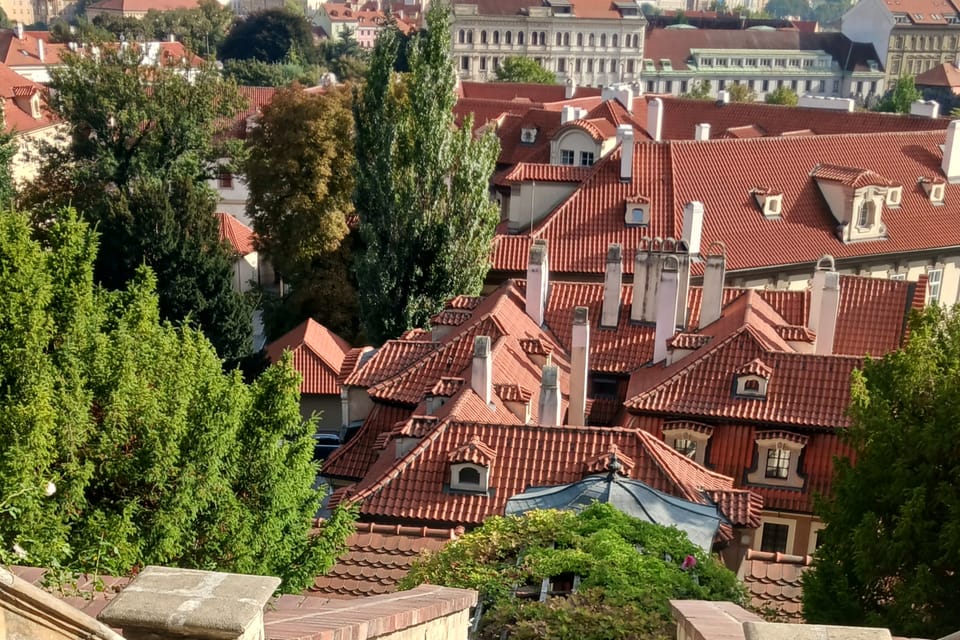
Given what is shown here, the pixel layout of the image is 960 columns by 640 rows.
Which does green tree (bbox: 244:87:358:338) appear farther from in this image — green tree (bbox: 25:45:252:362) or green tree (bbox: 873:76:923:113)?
green tree (bbox: 873:76:923:113)

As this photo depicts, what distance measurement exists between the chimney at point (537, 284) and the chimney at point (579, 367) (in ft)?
11.6

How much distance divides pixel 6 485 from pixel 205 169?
30.0 meters

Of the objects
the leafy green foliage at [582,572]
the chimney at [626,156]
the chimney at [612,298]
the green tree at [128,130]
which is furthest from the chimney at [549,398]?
the chimney at [626,156]

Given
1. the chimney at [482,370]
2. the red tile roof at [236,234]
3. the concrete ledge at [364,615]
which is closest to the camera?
the concrete ledge at [364,615]

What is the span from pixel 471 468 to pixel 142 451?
645 cm

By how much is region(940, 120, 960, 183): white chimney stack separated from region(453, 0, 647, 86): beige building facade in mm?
81212

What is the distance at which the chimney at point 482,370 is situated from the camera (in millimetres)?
21734

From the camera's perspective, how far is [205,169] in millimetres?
41750

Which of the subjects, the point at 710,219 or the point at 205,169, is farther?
the point at 205,169

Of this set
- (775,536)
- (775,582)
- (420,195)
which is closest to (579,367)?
(775,536)

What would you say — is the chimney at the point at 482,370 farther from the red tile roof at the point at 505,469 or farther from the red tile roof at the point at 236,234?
the red tile roof at the point at 236,234

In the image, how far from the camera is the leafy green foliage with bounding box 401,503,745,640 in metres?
10.9

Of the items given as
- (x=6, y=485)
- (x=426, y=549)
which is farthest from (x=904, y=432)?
(x=6, y=485)

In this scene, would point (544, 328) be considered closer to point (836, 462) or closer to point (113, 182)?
point (836, 462)
